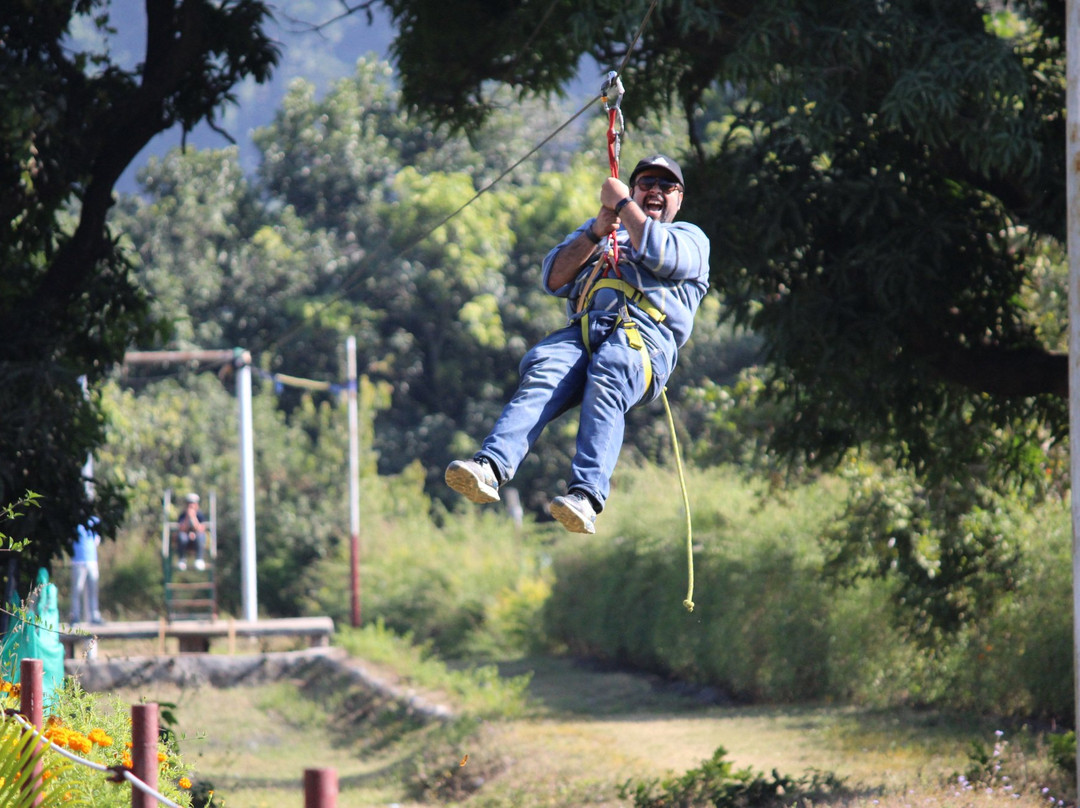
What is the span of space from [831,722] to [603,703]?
4.25 metres

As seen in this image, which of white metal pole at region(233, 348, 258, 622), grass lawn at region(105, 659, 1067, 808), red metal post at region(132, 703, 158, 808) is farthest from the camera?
white metal pole at region(233, 348, 258, 622)

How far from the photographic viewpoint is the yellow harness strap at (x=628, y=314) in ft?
18.7

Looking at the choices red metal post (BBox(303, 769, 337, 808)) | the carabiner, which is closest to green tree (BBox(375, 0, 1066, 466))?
the carabiner

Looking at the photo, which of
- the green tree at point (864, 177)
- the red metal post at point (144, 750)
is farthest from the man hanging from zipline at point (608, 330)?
Answer: the green tree at point (864, 177)

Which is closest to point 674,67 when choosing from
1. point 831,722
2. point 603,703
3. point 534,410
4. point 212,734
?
point 534,410

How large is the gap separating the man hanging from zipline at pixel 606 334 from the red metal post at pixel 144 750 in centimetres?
149

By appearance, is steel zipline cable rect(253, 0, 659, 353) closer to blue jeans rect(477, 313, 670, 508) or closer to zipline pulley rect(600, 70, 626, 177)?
zipline pulley rect(600, 70, 626, 177)

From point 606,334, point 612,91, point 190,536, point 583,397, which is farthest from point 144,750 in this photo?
point 190,536

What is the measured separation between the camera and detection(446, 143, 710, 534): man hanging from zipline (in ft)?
17.4

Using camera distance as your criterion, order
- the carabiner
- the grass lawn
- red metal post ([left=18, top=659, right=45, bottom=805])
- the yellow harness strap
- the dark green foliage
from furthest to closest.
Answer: the grass lawn, the dark green foliage, the carabiner, the yellow harness strap, red metal post ([left=18, top=659, right=45, bottom=805])

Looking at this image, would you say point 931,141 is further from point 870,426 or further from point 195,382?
point 195,382

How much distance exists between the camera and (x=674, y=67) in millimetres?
10234

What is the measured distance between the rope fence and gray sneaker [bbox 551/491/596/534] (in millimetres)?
1662

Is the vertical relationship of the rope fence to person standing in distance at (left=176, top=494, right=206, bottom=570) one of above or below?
below
